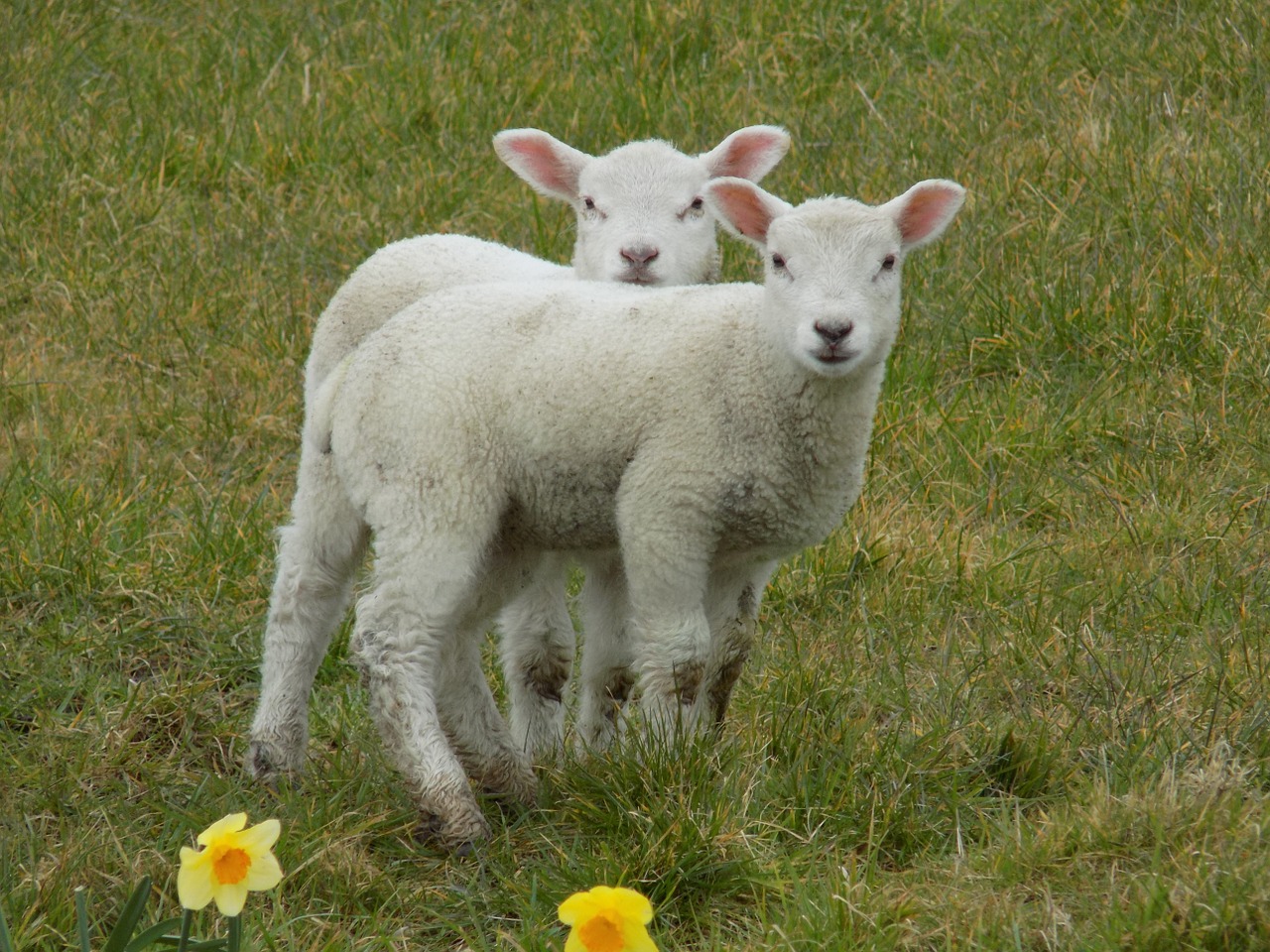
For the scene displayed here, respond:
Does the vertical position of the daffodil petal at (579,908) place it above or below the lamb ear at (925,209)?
below

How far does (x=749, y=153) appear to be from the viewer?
5211mm

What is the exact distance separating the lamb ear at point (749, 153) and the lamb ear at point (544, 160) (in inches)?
16.0

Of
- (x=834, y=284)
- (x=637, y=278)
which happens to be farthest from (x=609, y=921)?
(x=637, y=278)

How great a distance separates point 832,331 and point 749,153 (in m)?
1.65

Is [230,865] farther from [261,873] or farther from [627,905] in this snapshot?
[627,905]

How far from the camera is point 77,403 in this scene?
6148mm

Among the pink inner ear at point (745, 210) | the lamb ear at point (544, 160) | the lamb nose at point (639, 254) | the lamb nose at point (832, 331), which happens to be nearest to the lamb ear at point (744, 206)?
the pink inner ear at point (745, 210)

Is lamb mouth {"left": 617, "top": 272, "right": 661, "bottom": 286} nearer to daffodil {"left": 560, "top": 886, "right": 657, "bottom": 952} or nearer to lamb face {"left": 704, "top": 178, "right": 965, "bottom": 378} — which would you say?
lamb face {"left": 704, "top": 178, "right": 965, "bottom": 378}

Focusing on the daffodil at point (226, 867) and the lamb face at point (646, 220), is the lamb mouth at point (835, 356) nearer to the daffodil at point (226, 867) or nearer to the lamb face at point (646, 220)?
the lamb face at point (646, 220)

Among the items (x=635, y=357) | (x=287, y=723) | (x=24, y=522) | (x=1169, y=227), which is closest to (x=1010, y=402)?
(x=1169, y=227)

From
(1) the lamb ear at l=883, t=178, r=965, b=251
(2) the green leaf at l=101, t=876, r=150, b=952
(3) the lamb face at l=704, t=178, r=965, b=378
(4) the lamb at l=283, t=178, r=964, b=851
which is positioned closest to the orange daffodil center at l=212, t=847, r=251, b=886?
(2) the green leaf at l=101, t=876, r=150, b=952

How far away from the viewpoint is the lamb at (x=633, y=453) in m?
3.78

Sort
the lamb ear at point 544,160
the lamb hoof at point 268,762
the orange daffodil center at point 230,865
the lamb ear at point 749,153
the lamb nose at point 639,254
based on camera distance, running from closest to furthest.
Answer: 1. the orange daffodil center at point 230,865
2. the lamb hoof at point 268,762
3. the lamb nose at point 639,254
4. the lamb ear at point 749,153
5. the lamb ear at point 544,160

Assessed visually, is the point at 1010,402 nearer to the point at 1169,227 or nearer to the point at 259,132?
the point at 1169,227
